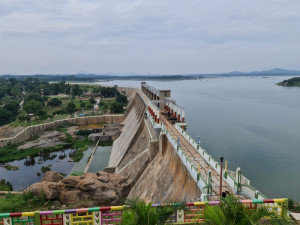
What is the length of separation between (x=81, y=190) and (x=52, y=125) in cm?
4472

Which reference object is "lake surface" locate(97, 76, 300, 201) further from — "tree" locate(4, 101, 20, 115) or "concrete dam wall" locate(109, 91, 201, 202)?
"tree" locate(4, 101, 20, 115)

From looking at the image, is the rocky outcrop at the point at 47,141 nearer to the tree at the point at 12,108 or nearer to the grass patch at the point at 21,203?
the tree at the point at 12,108

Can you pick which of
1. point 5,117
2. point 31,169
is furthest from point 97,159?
point 5,117

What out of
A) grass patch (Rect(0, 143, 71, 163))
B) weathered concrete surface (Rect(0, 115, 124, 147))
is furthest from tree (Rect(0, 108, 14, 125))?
grass patch (Rect(0, 143, 71, 163))

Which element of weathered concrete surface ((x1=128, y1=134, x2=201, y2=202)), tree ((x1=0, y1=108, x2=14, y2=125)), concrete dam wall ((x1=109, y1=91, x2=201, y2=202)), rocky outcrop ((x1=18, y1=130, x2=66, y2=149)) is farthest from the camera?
tree ((x1=0, y1=108, x2=14, y2=125))

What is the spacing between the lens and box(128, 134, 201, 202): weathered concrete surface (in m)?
17.1

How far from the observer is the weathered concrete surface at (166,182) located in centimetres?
1712

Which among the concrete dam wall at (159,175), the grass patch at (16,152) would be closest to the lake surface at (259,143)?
the concrete dam wall at (159,175)

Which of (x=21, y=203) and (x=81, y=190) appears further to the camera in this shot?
(x=81, y=190)

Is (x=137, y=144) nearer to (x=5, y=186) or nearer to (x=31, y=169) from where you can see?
(x=5, y=186)

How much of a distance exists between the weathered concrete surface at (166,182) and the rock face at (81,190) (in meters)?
2.55

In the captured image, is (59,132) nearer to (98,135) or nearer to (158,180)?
(98,135)

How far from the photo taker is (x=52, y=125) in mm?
62594

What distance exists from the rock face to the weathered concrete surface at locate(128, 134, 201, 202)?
2552 mm
